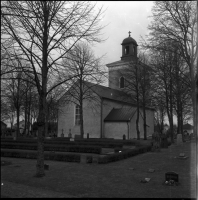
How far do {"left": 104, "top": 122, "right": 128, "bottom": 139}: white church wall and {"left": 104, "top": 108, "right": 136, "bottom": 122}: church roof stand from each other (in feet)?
1.87

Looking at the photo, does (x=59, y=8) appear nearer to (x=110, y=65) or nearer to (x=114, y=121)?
(x=114, y=121)

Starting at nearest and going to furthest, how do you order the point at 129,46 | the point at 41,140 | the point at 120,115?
the point at 41,140
the point at 120,115
the point at 129,46

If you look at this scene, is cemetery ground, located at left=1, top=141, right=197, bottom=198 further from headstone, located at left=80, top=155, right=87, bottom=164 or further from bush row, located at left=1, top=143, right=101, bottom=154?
bush row, located at left=1, top=143, right=101, bottom=154

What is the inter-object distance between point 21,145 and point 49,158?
22.0 ft

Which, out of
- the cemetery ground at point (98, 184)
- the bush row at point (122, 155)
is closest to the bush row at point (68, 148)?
the bush row at point (122, 155)

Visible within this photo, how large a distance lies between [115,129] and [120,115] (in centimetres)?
218

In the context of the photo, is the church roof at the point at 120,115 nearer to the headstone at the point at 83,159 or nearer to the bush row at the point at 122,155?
the bush row at the point at 122,155

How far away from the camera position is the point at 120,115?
1299 inches

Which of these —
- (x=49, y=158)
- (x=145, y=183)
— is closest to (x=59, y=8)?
(x=145, y=183)

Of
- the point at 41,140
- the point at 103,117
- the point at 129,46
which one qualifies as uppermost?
the point at 129,46

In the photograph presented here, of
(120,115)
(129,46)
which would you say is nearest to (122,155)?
Result: (120,115)

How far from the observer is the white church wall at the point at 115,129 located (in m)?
31.9

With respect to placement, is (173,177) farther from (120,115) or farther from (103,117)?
(103,117)

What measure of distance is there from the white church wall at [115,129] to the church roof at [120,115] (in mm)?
569
